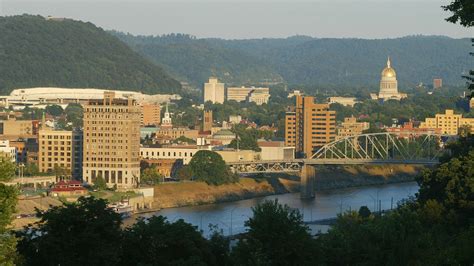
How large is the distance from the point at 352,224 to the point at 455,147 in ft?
44.6

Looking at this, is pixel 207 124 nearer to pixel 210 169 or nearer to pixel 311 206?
pixel 210 169

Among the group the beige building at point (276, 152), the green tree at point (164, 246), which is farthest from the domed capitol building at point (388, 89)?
the green tree at point (164, 246)

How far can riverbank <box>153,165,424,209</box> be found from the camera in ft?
222

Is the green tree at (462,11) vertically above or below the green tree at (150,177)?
above

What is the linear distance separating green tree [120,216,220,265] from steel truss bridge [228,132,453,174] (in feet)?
155

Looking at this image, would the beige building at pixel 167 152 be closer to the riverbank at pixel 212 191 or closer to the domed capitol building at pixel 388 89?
the riverbank at pixel 212 191

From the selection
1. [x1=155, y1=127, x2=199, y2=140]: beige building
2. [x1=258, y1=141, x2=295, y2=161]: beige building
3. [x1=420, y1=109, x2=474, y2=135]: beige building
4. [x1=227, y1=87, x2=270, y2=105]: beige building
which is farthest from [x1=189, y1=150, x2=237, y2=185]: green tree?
[x1=227, y1=87, x2=270, y2=105]: beige building

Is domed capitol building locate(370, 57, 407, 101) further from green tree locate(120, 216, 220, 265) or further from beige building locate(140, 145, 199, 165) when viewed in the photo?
green tree locate(120, 216, 220, 265)

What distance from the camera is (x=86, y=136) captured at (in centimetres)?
7269

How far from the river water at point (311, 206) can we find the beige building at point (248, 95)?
281 feet

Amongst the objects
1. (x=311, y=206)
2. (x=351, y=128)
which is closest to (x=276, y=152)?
(x=351, y=128)

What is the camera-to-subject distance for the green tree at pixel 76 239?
26.1 metres

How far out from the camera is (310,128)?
300 ft

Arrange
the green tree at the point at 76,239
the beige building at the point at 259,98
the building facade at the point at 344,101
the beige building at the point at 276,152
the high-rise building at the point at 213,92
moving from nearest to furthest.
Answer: the green tree at the point at 76,239, the beige building at the point at 276,152, the building facade at the point at 344,101, the high-rise building at the point at 213,92, the beige building at the point at 259,98
